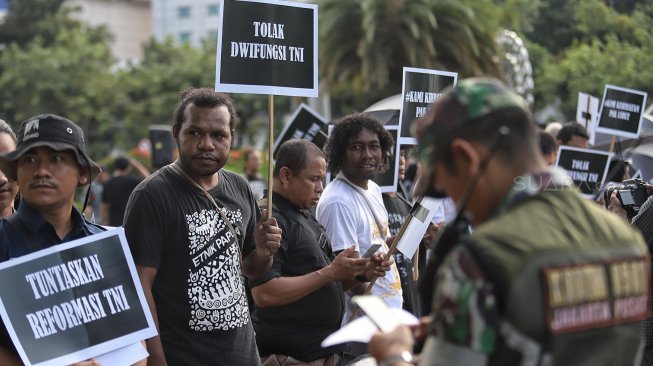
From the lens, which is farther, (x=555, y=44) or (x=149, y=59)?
(x=149, y=59)

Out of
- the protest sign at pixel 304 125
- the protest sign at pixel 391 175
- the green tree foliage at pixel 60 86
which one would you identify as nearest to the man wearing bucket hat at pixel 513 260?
the protest sign at pixel 391 175

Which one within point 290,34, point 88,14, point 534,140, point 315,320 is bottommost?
point 315,320

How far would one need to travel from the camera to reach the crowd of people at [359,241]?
2637mm

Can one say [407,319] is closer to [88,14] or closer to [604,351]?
[604,351]

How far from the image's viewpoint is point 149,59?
165 ft

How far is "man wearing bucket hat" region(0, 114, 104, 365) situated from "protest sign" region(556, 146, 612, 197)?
5.93 m

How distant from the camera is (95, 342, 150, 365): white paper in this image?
3972mm

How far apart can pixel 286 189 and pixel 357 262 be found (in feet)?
2.26

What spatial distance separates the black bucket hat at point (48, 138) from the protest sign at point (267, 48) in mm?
1216

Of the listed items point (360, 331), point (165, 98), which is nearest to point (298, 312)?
point (360, 331)

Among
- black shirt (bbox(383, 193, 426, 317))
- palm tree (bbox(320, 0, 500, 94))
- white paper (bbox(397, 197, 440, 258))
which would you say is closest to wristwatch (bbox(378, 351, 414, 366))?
white paper (bbox(397, 197, 440, 258))

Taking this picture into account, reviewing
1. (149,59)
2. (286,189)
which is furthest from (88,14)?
(286,189)

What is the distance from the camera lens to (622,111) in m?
9.88

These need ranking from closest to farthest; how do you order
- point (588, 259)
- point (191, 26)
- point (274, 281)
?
1. point (588, 259)
2. point (274, 281)
3. point (191, 26)
